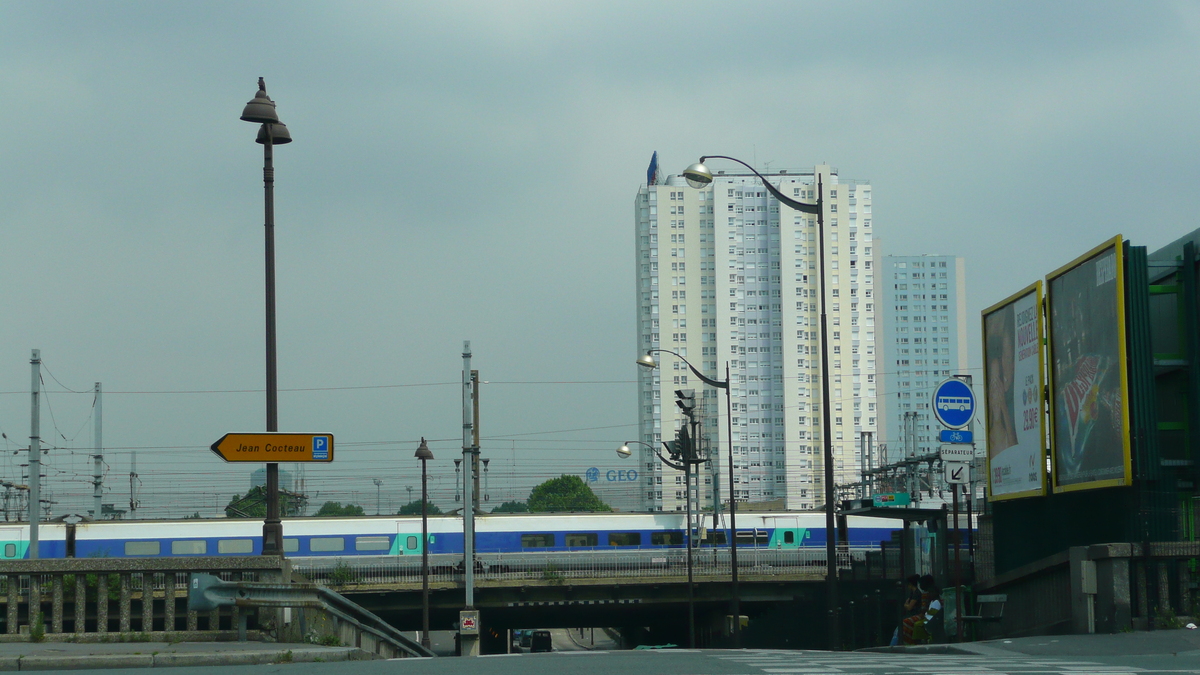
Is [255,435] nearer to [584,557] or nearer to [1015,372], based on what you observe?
[1015,372]

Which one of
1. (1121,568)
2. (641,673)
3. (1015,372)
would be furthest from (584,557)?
(641,673)

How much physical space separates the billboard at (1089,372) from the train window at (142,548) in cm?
3685

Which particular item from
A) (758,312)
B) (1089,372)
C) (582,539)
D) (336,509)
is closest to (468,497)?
(582,539)

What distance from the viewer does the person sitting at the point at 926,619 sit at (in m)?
19.8

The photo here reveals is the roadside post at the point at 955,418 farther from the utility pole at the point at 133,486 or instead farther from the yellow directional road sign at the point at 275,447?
the utility pole at the point at 133,486

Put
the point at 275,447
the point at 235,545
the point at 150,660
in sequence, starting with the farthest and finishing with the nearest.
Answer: the point at 235,545
the point at 275,447
the point at 150,660

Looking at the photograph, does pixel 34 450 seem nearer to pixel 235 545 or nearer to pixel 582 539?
pixel 235 545

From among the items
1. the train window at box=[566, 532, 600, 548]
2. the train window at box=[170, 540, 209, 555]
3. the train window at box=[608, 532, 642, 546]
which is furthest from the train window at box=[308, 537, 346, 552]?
the train window at box=[608, 532, 642, 546]

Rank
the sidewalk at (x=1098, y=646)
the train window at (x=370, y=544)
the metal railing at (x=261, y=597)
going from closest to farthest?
1. the metal railing at (x=261, y=597)
2. the sidewalk at (x=1098, y=646)
3. the train window at (x=370, y=544)

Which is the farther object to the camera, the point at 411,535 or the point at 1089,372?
the point at 411,535

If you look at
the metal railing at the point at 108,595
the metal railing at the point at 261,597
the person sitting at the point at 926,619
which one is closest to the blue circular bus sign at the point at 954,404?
the person sitting at the point at 926,619

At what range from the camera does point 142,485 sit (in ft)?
233

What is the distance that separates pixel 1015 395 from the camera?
2867 centimetres

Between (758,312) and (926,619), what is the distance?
5872 inches
